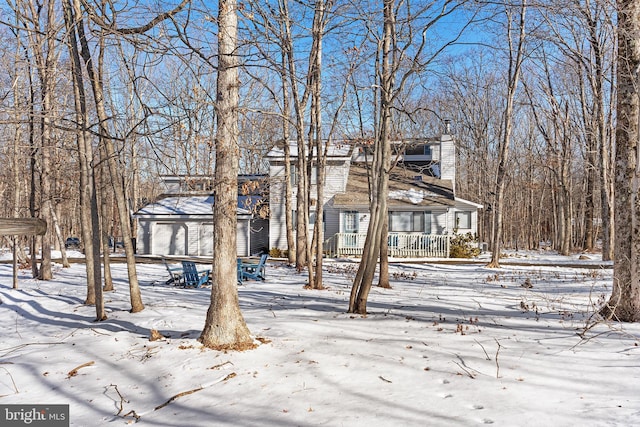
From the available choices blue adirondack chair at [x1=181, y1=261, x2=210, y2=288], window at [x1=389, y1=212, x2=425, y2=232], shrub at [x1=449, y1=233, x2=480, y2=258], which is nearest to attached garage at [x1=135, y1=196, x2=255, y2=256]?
window at [x1=389, y1=212, x2=425, y2=232]

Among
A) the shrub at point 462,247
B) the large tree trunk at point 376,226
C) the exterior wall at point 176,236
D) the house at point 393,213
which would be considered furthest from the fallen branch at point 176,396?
the exterior wall at point 176,236

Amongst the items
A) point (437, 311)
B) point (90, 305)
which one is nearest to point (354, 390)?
point (437, 311)

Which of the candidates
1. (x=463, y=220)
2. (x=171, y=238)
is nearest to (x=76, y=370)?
(x=171, y=238)

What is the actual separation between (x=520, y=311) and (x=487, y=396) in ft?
15.4

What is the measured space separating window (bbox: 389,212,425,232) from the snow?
17.2m

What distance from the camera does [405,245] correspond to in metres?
26.4

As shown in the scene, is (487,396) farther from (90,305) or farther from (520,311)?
(90,305)

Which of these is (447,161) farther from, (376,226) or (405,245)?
(376,226)

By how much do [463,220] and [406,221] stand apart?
3.72 m

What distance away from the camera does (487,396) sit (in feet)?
14.6

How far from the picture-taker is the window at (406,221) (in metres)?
26.9

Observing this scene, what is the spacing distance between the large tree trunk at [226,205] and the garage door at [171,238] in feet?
75.2

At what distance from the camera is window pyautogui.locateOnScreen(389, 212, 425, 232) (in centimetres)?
2694

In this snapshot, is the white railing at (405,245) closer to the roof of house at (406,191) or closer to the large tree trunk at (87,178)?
the roof of house at (406,191)
